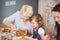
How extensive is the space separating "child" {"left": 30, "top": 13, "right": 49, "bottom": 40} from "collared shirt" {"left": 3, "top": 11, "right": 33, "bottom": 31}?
0.04m

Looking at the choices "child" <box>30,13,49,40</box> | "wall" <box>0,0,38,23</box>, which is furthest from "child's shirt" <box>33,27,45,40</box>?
"wall" <box>0,0,38,23</box>

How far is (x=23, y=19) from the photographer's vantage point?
1291 millimetres

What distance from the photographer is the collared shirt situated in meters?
1.28

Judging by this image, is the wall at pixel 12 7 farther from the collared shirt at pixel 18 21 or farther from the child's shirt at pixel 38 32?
the child's shirt at pixel 38 32

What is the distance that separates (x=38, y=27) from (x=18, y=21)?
0.18m

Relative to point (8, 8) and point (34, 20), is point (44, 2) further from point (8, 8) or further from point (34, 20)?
point (8, 8)

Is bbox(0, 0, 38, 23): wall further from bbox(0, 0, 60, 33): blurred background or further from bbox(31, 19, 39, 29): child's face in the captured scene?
bbox(31, 19, 39, 29): child's face

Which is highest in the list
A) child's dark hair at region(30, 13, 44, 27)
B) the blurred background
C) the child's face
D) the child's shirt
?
the blurred background

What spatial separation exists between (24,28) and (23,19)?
81mm

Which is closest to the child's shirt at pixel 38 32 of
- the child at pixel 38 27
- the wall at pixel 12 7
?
the child at pixel 38 27

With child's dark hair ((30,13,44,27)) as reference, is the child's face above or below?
below

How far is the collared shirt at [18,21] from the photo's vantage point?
128 centimetres

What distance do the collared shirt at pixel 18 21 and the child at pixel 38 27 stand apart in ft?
0.13

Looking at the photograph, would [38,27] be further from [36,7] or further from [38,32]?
[36,7]
